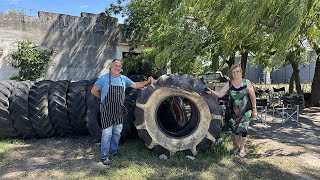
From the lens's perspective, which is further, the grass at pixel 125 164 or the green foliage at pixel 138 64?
the green foliage at pixel 138 64

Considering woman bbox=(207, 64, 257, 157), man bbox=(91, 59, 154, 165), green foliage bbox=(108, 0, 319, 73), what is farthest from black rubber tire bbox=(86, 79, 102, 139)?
green foliage bbox=(108, 0, 319, 73)

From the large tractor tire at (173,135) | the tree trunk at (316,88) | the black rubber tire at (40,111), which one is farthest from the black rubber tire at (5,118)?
the tree trunk at (316,88)

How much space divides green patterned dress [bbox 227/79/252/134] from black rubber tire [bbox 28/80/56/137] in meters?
3.45

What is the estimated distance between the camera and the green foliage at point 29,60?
1148 centimetres

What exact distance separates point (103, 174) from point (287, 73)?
30500 mm

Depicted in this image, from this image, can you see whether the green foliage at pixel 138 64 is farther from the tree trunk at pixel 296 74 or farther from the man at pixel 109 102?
the man at pixel 109 102

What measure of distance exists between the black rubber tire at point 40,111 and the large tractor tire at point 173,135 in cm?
205

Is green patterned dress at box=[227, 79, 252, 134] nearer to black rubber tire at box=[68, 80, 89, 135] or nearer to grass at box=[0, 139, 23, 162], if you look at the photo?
black rubber tire at box=[68, 80, 89, 135]

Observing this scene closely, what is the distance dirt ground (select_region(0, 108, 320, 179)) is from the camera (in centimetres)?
448

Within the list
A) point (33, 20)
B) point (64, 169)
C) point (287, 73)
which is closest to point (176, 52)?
point (64, 169)

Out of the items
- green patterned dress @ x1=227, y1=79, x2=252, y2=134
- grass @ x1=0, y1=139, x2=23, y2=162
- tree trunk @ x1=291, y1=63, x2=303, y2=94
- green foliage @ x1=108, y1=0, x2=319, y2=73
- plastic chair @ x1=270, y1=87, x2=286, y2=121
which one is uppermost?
green foliage @ x1=108, y1=0, x2=319, y2=73

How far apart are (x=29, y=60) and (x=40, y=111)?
6094 millimetres

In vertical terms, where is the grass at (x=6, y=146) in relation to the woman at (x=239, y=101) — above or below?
below

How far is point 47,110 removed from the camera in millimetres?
6195
